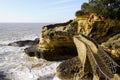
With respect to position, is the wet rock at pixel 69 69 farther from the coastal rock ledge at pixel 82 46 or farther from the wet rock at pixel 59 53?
the wet rock at pixel 59 53

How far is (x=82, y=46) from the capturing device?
743 inches

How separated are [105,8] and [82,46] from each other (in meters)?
7.45

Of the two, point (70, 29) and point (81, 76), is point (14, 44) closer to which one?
point (70, 29)

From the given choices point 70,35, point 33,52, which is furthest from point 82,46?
point 33,52

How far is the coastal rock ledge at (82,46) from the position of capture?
1755 cm

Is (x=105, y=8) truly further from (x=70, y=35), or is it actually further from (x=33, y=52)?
(x=33, y=52)

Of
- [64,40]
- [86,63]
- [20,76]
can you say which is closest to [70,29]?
[64,40]

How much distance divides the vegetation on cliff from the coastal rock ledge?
470mm

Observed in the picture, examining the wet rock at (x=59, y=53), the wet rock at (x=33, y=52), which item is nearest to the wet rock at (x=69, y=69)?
the wet rock at (x=59, y=53)

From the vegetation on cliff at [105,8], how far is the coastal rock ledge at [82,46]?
1.54ft

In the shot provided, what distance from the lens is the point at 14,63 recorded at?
27391 millimetres

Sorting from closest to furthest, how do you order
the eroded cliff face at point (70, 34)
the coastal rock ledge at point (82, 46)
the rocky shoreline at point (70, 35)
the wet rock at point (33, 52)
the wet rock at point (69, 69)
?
1. the coastal rock ledge at point (82, 46)
2. the wet rock at point (69, 69)
3. the rocky shoreline at point (70, 35)
4. the eroded cliff face at point (70, 34)
5. the wet rock at point (33, 52)

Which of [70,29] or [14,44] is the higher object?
[70,29]

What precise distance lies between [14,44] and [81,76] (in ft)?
84.4
